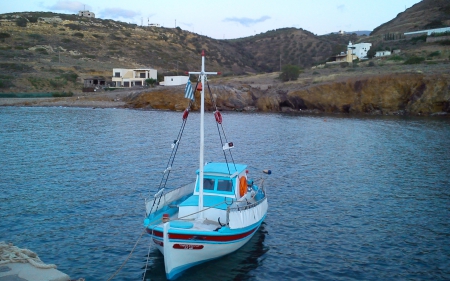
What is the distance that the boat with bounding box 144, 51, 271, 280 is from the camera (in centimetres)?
1439

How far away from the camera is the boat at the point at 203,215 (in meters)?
14.4

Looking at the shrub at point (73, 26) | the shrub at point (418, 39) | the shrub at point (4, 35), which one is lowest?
the shrub at point (418, 39)

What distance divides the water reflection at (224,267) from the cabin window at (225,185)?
2.32 metres

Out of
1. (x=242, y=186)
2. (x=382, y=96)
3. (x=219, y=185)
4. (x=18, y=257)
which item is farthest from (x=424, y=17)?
(x=18, y=257)

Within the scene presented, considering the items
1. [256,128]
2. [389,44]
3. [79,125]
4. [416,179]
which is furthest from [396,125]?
[389,44]

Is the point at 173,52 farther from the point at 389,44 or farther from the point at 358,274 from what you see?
the point at 358,274

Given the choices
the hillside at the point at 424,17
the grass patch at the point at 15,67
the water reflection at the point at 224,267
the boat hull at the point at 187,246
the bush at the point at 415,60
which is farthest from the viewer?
the hillside at the point at 424,17

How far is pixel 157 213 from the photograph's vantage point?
17266mm

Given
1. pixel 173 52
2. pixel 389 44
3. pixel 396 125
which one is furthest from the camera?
pixel 173 52

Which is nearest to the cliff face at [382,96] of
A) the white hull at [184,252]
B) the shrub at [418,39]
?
the shrub at [418,39]

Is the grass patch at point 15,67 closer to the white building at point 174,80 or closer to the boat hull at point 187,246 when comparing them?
the white building at point 174,80

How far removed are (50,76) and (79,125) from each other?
1831 inches

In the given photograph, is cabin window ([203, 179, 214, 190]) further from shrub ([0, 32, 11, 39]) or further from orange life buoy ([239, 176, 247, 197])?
shrub ([0, 32, 11, 39])

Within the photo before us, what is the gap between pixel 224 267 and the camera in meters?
15.6
